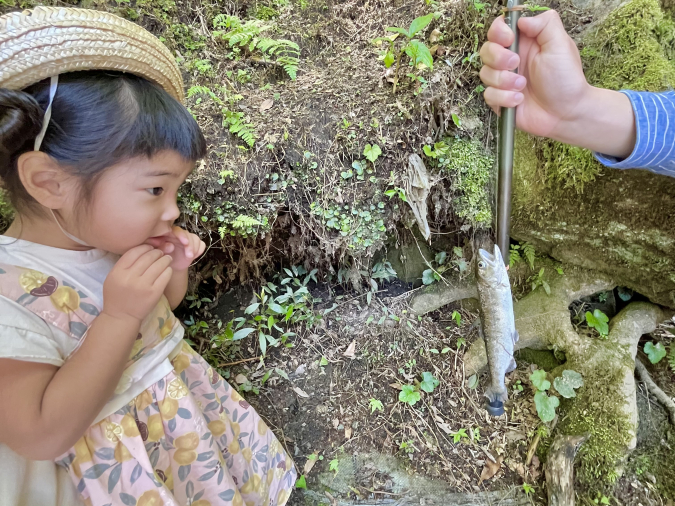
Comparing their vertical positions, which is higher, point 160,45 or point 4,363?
point 160,45

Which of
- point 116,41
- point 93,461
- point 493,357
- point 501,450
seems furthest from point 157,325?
point 501,450

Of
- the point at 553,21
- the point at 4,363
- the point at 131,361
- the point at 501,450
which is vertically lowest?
the point at 501,450

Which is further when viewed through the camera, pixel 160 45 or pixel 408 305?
pixel 408 305

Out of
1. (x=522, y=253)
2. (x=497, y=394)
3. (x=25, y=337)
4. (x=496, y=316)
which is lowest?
(x=497, y=394)

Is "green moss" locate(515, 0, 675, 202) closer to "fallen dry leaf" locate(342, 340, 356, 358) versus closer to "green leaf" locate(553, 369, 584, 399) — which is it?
"green leaf" locate(553, 369, 584, 399)

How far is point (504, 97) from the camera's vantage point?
1.95 metres

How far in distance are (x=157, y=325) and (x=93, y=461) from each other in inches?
22.9

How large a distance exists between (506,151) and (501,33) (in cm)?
57

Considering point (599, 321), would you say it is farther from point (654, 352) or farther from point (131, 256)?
point (131, 256)

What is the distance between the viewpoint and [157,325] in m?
1.78

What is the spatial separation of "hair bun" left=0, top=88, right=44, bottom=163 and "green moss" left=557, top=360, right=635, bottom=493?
388cm

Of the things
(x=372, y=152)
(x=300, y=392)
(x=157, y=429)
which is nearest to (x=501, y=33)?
(x=372, y=152)

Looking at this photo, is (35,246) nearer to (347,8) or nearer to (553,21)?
(553,21)

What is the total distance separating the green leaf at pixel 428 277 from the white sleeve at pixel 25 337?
3041 mm
